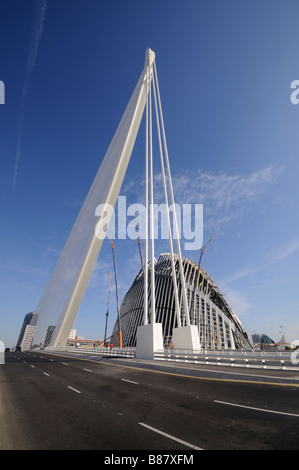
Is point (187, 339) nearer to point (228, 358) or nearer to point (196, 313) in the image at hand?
point (228, 358)

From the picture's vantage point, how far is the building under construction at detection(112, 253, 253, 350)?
171 ft

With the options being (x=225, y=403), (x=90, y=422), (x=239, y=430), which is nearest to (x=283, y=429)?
(x=239, y=430)

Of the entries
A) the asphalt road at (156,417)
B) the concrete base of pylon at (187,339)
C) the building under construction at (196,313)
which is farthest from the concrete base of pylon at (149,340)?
the building under construction at (196,313)

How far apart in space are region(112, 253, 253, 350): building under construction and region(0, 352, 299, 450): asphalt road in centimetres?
4050

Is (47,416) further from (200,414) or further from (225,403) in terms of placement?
(225,403)

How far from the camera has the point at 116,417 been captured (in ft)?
23.3

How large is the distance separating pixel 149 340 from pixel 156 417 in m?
17.4

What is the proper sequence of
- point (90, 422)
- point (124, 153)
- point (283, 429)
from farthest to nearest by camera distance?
point (124, 153), point (90, 422), point (283, 429)

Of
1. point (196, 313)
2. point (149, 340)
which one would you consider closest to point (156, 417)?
point (149, 340)

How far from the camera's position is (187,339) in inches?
915

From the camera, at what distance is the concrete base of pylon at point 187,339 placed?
2290 centimetres

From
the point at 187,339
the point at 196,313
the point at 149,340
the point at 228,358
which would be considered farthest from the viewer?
the point at 196,313

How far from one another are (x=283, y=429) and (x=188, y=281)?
54803 mm

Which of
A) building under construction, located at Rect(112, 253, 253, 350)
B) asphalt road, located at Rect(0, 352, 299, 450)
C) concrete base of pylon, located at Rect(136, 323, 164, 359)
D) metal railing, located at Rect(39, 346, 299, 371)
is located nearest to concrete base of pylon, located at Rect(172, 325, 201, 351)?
metal railing, located at Rect(39, 346, 299, 371)
